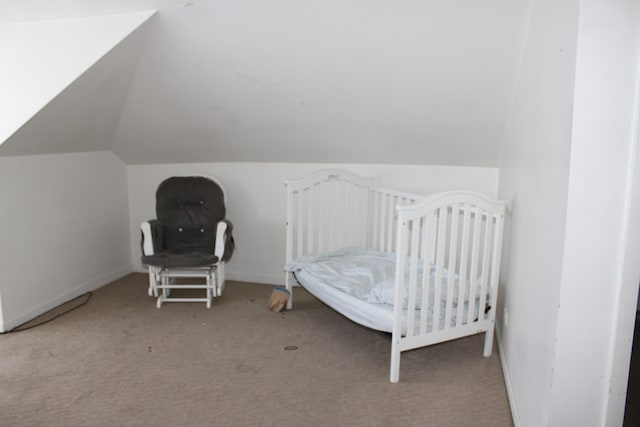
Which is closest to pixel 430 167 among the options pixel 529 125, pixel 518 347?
pixel 529 125

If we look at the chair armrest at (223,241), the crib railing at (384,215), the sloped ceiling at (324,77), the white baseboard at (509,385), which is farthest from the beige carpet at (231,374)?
the sloped ceiling at (324,77)

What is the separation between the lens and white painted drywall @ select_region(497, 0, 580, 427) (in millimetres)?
1521

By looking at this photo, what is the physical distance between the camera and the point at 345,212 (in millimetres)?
3646

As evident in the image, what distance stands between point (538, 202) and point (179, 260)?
2.53 m

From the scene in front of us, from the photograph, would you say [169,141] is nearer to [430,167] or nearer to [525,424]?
[430,167]

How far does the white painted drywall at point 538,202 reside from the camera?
4.99ft

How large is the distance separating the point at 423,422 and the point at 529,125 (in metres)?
1.53

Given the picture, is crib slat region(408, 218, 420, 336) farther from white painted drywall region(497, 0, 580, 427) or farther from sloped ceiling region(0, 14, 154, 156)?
sloped ceiling region(0, 14, 154, 156)

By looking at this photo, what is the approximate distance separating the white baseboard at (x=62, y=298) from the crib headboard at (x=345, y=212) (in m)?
1.79

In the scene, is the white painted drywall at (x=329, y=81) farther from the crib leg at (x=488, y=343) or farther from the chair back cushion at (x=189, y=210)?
the crib leg at (x=488, y=343)

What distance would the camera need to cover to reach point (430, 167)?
363cm

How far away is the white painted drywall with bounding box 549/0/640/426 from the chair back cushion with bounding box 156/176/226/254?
293cm

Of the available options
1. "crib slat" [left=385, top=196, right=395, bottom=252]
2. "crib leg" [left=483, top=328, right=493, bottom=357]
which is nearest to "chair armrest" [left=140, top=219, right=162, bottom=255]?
"crib slat" [left=385, top=196, right=395, bottom=252]

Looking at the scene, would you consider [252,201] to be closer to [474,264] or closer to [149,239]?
[149,239]
